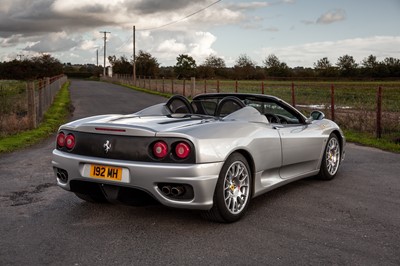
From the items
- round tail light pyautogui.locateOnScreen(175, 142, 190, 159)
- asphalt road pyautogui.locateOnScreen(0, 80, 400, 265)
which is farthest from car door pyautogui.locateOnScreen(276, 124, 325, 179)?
round tail light pyautogui.locateOnScreen(175, 142, 190, 159)

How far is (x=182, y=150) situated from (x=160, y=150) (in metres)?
0.20

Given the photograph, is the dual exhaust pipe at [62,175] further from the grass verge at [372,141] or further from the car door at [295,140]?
the grass verge at [372,141]

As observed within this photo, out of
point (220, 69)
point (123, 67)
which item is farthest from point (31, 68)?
point (220, 69)

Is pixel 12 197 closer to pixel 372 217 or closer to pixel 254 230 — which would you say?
pixel 254 230

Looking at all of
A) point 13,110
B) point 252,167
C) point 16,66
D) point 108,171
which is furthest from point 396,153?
point 16,66

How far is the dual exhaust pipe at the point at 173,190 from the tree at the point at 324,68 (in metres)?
62.0

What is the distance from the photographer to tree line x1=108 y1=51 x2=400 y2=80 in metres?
59.8

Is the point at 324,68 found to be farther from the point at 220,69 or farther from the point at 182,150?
the point at 182,150

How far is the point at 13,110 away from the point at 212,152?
11.6 meters

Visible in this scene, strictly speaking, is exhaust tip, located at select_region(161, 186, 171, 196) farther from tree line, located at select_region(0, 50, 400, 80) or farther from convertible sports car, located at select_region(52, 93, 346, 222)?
tree line, located at select_region(0, 50, 400, 80)

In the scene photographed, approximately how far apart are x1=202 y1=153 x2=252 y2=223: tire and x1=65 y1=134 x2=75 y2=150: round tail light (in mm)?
1475

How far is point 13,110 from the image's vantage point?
14.0 metres

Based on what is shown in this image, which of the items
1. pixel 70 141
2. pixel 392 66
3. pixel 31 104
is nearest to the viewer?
pixel 70 141

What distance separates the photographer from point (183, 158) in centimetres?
394
